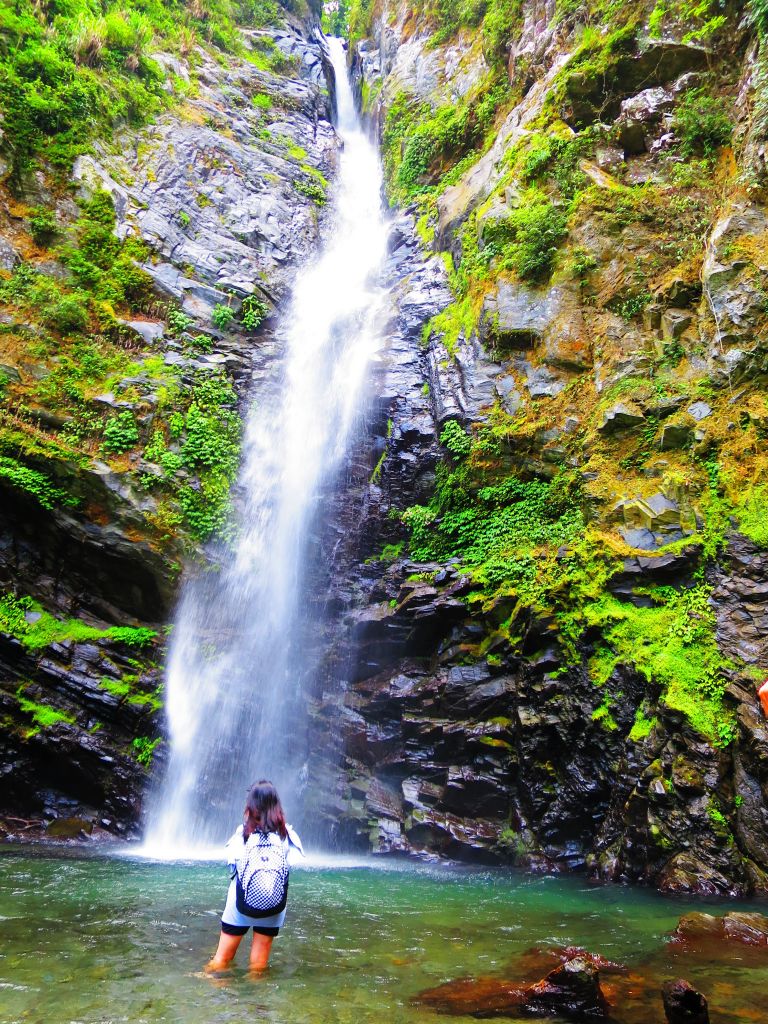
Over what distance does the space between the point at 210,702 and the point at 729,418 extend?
10.0 metres

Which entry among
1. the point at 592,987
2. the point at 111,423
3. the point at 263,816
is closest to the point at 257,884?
the point at 263,816

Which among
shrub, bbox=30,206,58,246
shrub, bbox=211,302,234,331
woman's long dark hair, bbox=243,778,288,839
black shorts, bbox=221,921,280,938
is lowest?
black shorts, bbox=221,921,280,938

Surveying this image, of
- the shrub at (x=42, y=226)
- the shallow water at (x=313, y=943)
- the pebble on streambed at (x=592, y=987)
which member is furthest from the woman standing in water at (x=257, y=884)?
the shrub at (x=42, y=226)

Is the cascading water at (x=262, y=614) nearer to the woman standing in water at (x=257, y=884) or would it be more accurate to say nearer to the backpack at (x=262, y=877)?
the woman standing in water at (x=257, y=884)

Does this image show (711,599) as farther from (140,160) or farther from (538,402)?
(140,160)

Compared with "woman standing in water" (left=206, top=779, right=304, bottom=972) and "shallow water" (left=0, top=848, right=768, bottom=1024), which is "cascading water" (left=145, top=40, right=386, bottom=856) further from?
"woman standing in water" (left=206, top=779, right=304, bottom=972)

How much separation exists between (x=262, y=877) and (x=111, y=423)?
10.2 metres

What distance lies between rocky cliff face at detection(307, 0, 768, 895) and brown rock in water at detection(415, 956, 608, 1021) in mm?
4144

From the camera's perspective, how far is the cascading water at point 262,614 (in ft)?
33.6

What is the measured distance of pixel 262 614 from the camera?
11969mm

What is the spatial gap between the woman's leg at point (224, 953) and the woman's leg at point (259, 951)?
4.5 inches

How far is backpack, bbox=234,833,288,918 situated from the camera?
394 centimetres

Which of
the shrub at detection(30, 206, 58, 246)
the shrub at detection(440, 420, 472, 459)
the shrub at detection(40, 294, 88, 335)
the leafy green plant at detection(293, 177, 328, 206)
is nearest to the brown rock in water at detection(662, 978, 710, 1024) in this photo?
the shrub at detection(440, 420, 472, 459)

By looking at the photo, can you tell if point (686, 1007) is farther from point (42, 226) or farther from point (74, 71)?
point (74, 71)
